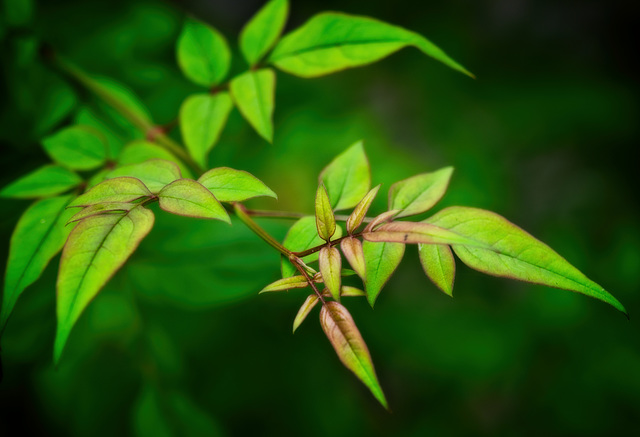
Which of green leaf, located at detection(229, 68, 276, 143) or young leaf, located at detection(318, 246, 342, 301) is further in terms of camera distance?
green leaf, located at detection(229, 68, 276, 143)

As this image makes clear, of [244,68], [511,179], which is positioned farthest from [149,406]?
[511,179]

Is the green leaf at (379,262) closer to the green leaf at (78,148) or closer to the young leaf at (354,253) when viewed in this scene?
the young leaf at (354,253)

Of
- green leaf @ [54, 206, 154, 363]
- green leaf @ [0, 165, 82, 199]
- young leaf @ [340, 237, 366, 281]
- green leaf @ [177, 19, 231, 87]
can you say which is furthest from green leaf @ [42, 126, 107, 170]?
young leaf @ [340, 237, 366, 281]

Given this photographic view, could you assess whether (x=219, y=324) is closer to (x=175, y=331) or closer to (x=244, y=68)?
(x=175, y=331)

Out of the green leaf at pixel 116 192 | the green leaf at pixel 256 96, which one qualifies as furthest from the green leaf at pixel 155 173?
the green leaf at pixel 256 96

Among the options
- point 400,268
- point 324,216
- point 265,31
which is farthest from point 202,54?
point 400,268

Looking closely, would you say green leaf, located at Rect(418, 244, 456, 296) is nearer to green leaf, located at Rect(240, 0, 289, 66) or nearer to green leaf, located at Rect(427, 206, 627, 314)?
green leaf, located at Rect(427, 206, 627, 314)
